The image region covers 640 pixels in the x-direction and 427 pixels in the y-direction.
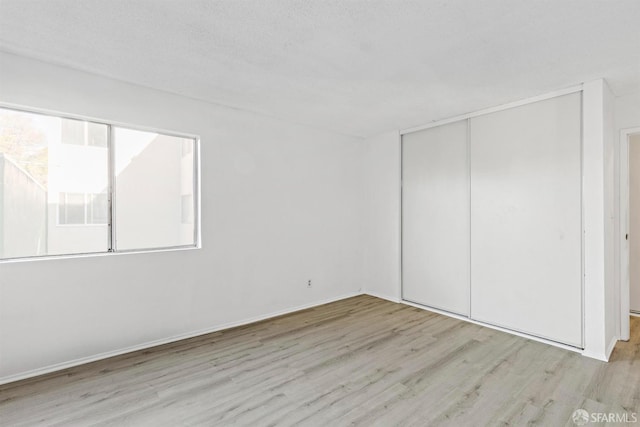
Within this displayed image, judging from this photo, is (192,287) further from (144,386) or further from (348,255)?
(348,255)

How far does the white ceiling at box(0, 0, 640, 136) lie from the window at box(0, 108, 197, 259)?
59 centimetres

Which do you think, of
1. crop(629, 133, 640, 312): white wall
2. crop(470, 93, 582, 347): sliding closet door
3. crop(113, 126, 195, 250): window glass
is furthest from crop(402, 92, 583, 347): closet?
crop(113, 126, 195, 250): window glass

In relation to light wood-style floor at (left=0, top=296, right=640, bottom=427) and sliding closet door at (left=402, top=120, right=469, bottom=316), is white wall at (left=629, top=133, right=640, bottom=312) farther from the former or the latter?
sliding closet door at (left=402, top=120, right=469, bottom=316)

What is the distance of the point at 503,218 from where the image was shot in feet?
11.9

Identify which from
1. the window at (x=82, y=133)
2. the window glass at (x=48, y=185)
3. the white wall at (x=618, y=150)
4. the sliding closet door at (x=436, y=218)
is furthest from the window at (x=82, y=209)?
the white wall at (x=618, y=150)

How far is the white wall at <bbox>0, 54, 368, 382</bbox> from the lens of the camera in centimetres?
259

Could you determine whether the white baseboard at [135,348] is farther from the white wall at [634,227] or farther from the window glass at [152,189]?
the white wall at [634,227]

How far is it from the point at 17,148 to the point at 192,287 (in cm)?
196

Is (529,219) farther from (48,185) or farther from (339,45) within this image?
(48,185)

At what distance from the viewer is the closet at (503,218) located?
3.17 metres

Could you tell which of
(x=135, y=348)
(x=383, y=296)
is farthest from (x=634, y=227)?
(x=135, y=348)

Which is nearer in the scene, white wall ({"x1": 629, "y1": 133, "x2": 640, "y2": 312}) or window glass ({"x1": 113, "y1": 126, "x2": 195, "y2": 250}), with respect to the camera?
window glass ({"x1": 113, "y1": 126, "x2": 195, "y2": 250})

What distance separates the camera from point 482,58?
256 centimetres

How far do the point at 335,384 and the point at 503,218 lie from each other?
2663 millimetres
